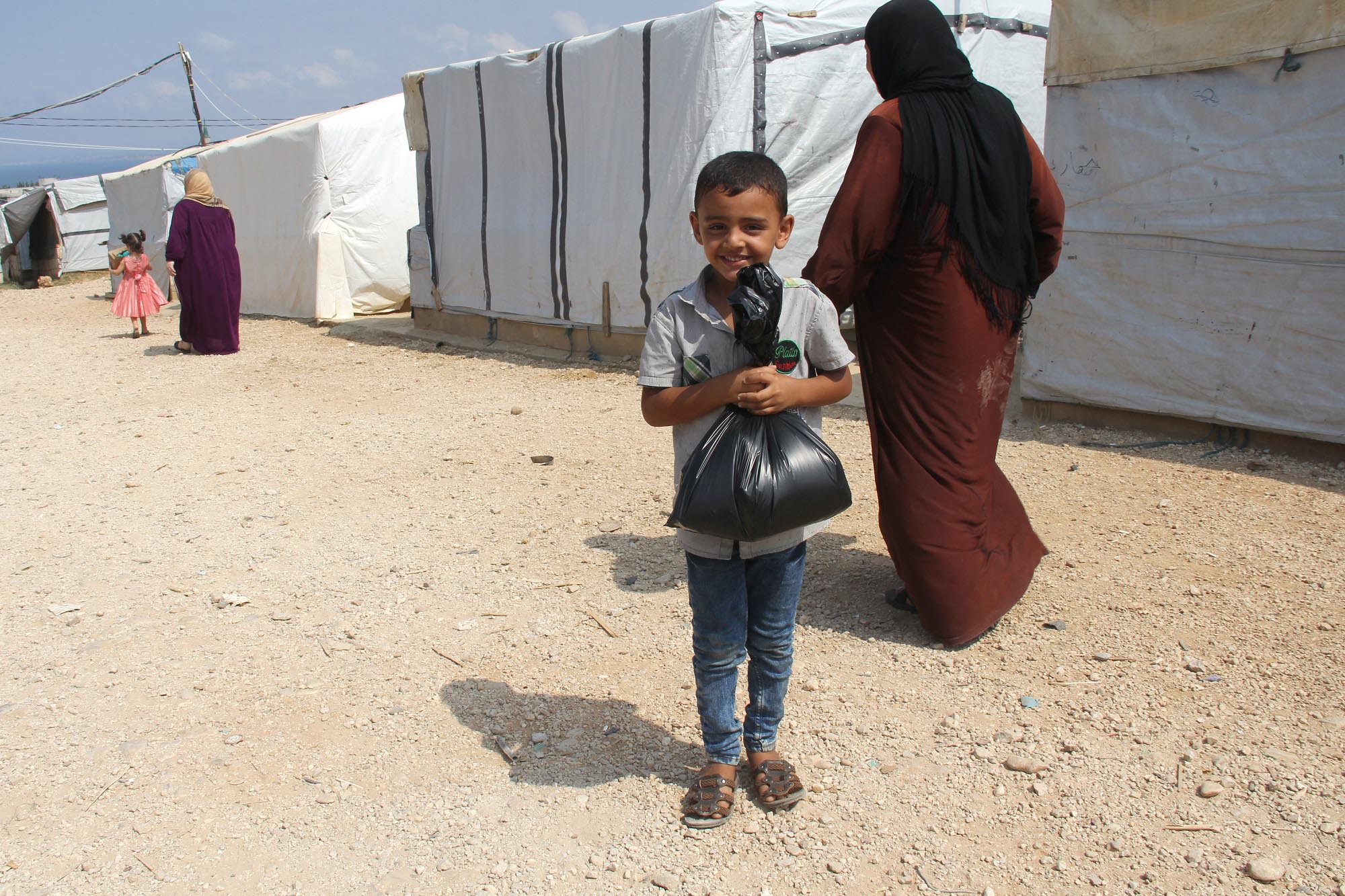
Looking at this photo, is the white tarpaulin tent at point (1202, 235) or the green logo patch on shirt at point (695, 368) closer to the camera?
the green logo patch on shirt at point (695, 368)

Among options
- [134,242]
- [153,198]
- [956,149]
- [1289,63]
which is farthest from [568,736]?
[153,198]

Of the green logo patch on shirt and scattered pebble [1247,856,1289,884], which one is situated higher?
the green logo patch on shirt

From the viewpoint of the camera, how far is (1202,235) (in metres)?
4.67

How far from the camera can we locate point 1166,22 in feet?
15.2

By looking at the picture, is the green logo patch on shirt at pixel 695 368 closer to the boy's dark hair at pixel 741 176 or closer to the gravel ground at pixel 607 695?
the boy's dark hair at pixel 741 176

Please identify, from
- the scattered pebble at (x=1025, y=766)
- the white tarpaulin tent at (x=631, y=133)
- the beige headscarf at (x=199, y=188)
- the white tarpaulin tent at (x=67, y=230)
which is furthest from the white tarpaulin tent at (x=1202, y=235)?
the white tarpaulin tent at (x=67, y=230)

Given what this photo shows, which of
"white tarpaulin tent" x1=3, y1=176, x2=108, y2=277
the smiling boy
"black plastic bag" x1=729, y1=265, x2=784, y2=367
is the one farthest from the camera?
"white tarpaulin tent" x1=3, y1=176, x2=108, y2=277

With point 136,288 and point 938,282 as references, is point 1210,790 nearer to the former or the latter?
point 938,282

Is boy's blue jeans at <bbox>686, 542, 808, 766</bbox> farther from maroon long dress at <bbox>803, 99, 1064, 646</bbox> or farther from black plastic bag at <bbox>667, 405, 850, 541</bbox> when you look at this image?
maroon long dress at <bbox>803, 99, 1064, 646</bbox>

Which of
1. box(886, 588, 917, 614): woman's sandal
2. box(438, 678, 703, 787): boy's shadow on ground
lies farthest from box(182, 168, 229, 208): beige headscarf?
box(886, 588, 917, 614): woman's sandal

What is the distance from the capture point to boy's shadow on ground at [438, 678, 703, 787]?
2.37 meters

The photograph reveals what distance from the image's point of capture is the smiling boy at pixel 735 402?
1.95 m

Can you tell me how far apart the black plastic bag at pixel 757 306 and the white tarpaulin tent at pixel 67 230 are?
75.6 feet

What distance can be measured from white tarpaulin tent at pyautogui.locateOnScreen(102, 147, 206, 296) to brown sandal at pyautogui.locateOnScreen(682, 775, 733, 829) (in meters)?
15.6
